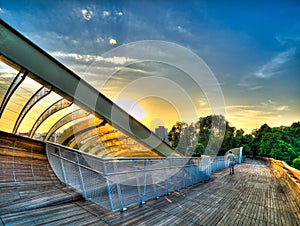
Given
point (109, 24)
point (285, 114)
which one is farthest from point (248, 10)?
point (285, 114)

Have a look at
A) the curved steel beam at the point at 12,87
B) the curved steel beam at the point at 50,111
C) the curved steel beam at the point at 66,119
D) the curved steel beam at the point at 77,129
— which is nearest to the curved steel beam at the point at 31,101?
the curved steel beam at the point at 12,87

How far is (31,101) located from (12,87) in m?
1.73

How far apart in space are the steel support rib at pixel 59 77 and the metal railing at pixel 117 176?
8.88 feet

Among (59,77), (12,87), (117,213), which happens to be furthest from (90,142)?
(117,213)

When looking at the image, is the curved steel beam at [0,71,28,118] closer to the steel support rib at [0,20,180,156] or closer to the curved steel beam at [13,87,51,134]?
the steel support rib at [0,20,180,156]

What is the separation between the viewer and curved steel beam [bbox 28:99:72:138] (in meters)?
10.7

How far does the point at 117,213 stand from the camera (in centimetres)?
402

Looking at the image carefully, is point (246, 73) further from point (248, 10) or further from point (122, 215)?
point (122, 215)

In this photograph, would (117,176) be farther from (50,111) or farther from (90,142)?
(90,142)

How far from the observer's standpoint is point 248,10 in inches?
522

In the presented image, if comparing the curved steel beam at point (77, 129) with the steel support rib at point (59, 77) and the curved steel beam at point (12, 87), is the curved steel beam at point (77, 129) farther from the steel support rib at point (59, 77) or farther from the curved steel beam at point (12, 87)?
the curved steel beam at point (12, 87)

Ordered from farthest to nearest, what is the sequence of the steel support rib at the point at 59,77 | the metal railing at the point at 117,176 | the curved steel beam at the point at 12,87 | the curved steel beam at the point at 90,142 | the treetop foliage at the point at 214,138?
the treetop foliage at the point at 214,138
the curved steel beam at the point at 90,142
the curved steel beam at the point at 12,87
the steel support rib at the point at 59,77
the metal railing at the point at 117,176

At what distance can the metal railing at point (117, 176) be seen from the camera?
428 centimetres

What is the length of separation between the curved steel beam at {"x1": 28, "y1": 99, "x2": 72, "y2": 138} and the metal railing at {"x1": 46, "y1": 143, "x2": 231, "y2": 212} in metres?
4.70
